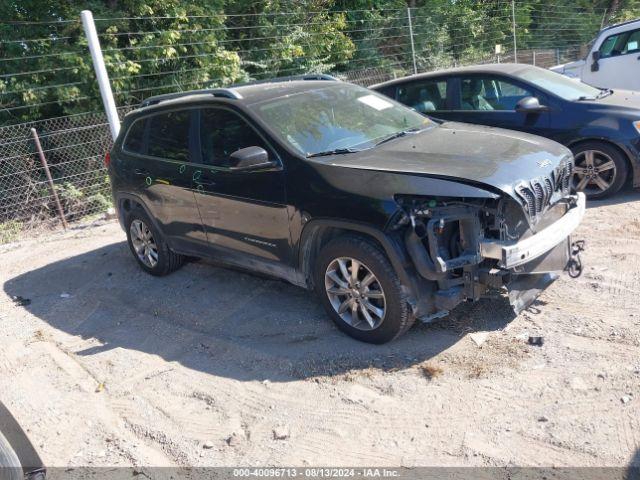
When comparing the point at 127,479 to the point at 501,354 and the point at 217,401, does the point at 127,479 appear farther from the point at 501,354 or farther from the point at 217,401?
the point at 501,354

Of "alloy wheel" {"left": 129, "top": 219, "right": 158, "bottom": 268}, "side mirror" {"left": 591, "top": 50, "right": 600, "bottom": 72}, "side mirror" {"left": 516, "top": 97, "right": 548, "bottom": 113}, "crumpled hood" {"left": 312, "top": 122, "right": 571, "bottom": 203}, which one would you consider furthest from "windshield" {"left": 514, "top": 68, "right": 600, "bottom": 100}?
"alloy wheel" {"left": 129, "top": 219, "right": 158, "bottom": 268}

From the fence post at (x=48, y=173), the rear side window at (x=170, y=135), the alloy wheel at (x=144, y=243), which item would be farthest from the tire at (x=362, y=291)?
the fence post at (x=48, y=173)

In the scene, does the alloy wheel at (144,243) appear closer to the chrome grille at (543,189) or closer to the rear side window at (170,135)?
the rear side window at (170,135)

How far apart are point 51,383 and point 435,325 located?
296cm

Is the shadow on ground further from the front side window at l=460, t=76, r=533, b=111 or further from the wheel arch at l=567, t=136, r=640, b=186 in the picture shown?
the front side window at l=460, t=76, r=533, b=111

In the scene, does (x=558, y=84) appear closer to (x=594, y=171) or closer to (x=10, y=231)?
(x=594, y=171)

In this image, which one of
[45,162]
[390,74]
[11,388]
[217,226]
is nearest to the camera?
[11,388]

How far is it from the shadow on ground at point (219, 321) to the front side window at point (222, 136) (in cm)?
134

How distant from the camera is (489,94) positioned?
755cm

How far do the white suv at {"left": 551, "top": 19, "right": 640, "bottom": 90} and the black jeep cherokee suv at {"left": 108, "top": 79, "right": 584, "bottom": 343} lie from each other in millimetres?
7045

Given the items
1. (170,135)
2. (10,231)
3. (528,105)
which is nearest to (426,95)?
(528,105)

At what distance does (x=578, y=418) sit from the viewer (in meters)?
3.35

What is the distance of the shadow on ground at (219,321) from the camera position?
14.2 ft

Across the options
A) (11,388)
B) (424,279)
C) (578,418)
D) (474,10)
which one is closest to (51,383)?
(11,388)
